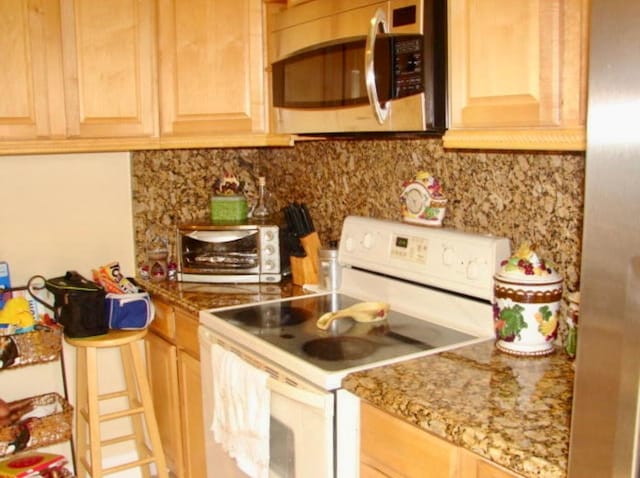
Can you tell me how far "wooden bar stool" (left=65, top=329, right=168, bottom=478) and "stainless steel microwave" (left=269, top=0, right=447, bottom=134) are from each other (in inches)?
37.9

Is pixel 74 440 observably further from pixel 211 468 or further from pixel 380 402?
pixel 380 402

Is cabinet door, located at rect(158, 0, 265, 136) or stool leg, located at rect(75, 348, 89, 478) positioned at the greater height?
cabinet door, located at rect(158, 0, 265, 136)

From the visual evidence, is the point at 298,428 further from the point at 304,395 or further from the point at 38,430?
the point at 38,430

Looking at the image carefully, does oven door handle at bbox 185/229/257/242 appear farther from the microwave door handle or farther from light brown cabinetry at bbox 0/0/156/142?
the microwave door handle

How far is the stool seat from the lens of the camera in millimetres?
2469

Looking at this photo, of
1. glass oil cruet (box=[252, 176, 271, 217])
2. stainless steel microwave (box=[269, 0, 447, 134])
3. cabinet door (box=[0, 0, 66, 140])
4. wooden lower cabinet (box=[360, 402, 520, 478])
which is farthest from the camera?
glass oil cruet (box=[252, 176, 271, 217])

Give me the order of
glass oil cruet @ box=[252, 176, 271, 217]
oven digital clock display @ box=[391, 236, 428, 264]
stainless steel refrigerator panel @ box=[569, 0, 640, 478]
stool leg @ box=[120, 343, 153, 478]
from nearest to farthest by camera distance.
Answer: stainless steel refrigerator panel @ box=[569, 0, 640, 478]
oven digital clock display @ box=[391, 236, 428, 264]
stool leg @ box=[120, 343, 153, 478]
glass oil cruet @ box=[252, 176, 271, 217]

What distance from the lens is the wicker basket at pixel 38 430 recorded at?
244 cm

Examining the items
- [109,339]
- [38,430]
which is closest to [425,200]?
[109,339]

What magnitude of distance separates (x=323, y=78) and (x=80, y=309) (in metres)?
1.16

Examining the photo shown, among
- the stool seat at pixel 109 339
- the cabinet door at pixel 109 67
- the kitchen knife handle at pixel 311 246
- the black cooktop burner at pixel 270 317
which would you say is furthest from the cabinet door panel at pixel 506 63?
the stool seat at pixel 109 339

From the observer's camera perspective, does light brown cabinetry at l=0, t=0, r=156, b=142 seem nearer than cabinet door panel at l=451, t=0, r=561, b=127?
No

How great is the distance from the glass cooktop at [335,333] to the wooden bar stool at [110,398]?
454mm

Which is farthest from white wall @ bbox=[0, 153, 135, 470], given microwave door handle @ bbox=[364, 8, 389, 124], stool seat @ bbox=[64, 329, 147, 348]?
microwave door handle @ bbox=[364, 8, 389, 124]
